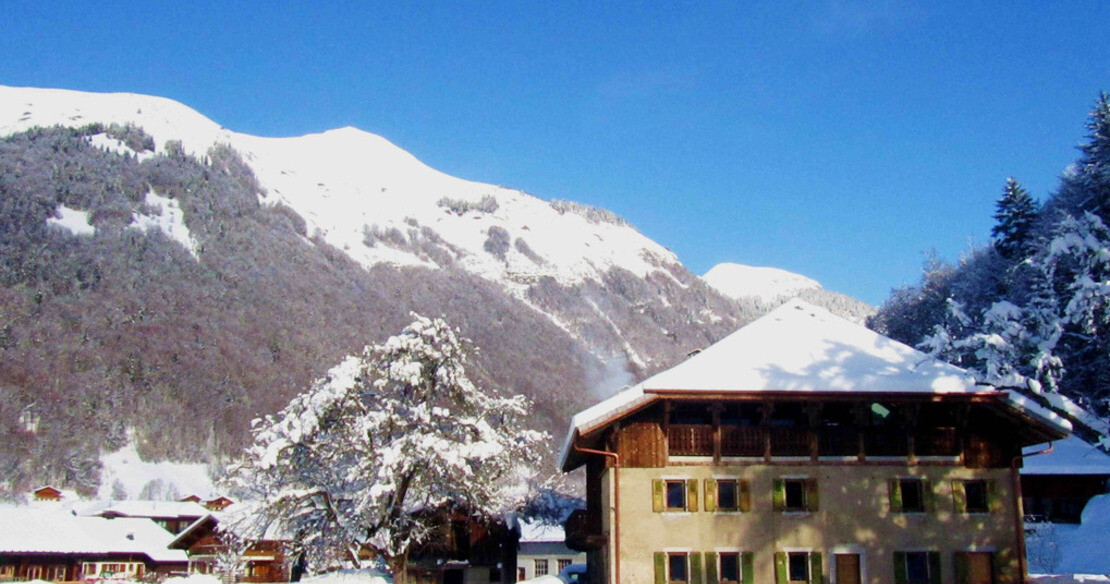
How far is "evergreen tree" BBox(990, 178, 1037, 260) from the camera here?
62.5 m

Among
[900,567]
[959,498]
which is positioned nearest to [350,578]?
[900,567]

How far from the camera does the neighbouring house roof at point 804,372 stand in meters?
31.2

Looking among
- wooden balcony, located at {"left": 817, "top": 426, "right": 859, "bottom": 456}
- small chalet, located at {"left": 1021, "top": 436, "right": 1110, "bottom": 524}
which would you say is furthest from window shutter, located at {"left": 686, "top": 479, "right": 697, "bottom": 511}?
small chalet, located at {"left": 1021, "top": 436, "right": 1110, "bottom": 524}

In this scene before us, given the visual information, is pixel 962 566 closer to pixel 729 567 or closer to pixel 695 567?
pixel 729 567

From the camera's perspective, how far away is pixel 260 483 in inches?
1529

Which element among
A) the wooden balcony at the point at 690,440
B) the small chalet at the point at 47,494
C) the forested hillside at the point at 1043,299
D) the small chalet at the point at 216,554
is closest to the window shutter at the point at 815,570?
the wooden balcony at the point at 690,440

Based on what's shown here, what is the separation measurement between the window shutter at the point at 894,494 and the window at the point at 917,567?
143 cm

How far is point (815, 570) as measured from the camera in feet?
102

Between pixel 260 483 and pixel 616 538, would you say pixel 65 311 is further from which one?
pixel 616 538

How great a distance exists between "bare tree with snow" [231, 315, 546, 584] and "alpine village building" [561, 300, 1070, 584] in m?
7.96

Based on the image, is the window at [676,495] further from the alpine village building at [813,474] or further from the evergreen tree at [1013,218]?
the evergreen tree at [1013,218]

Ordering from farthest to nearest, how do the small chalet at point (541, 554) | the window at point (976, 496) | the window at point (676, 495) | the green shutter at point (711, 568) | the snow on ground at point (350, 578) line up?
the small chalet at point (541, 554) → the snow on ground at point (350, 578) → the window at point (976, 496) → the window at point (676, 495) → the green shutter at point (711, 568)

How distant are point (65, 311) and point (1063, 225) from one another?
165 meters

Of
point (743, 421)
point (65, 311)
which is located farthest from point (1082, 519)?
point (65, 311)
